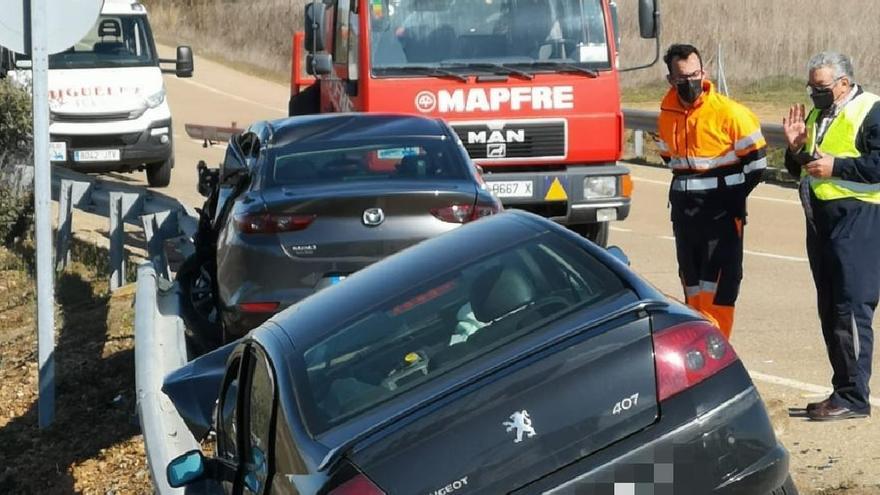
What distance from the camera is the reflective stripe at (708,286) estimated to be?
29.0 ft

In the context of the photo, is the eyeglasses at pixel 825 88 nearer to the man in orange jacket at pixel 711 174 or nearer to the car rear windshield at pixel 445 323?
the man in orange jacket at pixel 711 174

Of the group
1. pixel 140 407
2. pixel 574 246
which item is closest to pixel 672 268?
pixel 140 407

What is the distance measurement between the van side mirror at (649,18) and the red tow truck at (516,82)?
12 millimetres

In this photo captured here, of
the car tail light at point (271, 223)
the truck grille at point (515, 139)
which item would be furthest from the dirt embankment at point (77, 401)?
the truck grille at point (515, 139)

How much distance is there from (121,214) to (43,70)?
3.56 m

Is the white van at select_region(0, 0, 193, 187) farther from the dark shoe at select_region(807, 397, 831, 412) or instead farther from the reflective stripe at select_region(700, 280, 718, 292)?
the dark shoe at select_region(807, 397, 831, 412)

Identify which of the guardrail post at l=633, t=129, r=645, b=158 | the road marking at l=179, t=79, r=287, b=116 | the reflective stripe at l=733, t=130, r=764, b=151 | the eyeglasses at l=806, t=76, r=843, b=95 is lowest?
the road marking at l=179, t=79, r=287, b=116

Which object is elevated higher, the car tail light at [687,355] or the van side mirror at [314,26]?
the van side mirror at [314,26]

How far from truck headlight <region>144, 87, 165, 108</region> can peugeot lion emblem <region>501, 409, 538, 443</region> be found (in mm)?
16610

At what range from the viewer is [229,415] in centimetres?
528

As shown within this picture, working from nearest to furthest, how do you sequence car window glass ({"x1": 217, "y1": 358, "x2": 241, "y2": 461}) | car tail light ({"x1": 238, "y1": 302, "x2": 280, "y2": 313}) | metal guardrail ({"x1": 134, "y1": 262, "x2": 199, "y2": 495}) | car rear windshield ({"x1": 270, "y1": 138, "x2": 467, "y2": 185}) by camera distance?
car window glass ({"x1": 217, "y1": 358, "x2": 241, "y2": 461}) < metal guardrail ({"x1": 134, "y1": 262, "x2": 199, "y2": 495}) < car tail light ({"x1": 238, "y1": 302, "x2": 280, "y2": 313}) < car rear windshield ({"x1": 270, "y1": 138, "x2": 467, "y2": 185})

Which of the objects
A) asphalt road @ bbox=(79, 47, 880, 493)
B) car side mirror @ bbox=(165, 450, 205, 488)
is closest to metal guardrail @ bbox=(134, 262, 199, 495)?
car side mirror @ bbox=(165, 450, 205, 488)

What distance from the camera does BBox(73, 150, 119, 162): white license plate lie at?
19.9 metres

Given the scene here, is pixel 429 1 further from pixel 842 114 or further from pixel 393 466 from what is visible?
pixel 393 466
